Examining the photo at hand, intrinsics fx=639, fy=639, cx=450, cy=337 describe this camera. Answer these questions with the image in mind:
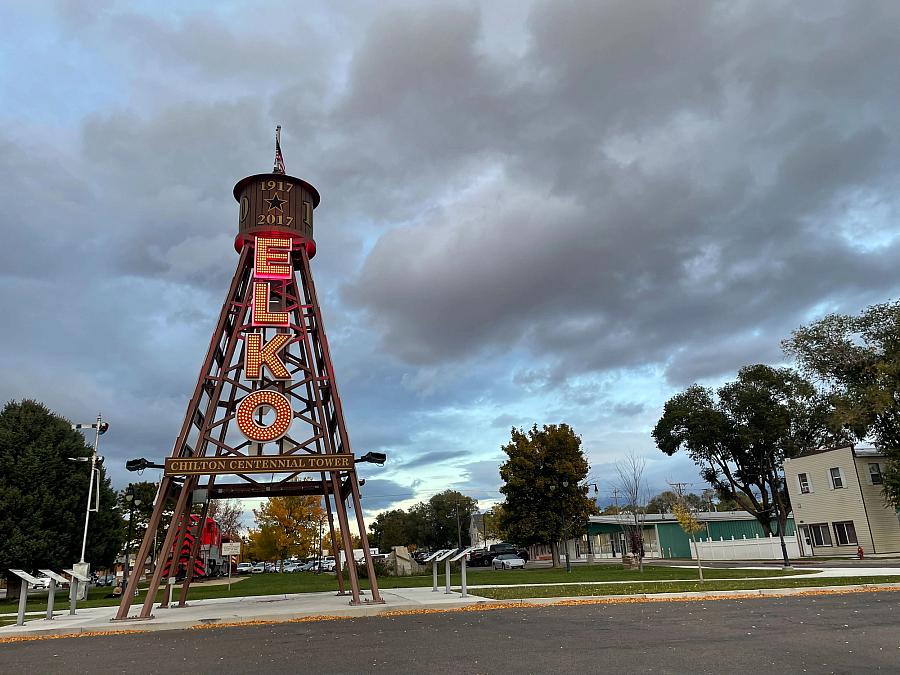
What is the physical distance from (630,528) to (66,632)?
48.7 m

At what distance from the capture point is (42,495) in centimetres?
3244

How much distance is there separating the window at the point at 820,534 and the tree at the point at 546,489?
1808cm

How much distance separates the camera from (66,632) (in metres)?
14.8

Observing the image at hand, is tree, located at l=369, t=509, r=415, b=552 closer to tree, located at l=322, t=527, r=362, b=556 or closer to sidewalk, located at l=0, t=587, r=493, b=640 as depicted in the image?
tree, located at l=322, t=527, r=362, b=556

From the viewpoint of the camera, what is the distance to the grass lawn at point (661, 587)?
19.4 m

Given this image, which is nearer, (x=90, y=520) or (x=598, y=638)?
(x=598, y=638)

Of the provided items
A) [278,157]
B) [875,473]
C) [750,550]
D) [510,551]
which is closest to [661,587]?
[278,157]

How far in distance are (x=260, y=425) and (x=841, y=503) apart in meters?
39.3

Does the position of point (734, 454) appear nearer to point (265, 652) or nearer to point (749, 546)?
point (749, 546)

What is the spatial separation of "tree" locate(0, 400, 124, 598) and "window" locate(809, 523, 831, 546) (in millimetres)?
44904

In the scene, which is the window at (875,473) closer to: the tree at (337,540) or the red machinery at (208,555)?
the tree at (337,540)

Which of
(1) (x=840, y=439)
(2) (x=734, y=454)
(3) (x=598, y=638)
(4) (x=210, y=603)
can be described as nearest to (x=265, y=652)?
(3) (x=598, y=638)

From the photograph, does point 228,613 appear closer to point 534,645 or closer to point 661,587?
point 534,645

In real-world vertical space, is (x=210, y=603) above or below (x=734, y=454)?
below
